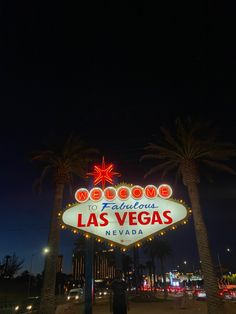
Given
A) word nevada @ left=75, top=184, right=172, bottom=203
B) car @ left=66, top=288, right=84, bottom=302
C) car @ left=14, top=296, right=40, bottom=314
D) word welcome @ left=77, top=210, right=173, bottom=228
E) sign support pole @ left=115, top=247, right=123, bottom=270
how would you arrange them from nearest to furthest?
sign support pole @ left=115, top=247, right=123, bottom=270 → word welcome @ left=77, top=210, right=173, bottom=228 → word nevada @ left=75, top=184, right=172, bottom=203 → car @ left=14, top=296, right=40, bottom=314 → car @ left=66, top=288, right=84, bottom=302

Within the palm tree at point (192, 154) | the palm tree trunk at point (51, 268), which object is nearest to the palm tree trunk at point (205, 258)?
the palm tree at point (192, 154)

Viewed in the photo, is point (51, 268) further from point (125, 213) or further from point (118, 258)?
point (125, 213)

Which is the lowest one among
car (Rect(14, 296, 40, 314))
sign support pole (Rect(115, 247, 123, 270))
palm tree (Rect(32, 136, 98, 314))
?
car (Rect(14, 296, 40, 314))

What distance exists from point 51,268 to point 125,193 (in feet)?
30.4

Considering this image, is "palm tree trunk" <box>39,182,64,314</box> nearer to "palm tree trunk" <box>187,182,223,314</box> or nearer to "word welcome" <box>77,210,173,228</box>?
"word welcome" <box>77,210,173,228</box>

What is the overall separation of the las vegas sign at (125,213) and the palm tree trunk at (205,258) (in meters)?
6.44

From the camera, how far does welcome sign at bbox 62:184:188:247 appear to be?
532 inches

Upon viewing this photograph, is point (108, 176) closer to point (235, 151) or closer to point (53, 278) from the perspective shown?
point (53, 278)

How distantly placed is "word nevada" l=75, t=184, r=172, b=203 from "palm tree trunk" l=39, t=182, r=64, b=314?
721cm

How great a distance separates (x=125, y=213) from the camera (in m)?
14.0

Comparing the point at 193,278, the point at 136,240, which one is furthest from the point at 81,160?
the point at 193,278

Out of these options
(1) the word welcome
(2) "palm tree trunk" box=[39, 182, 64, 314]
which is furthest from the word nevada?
(2) "palm tree trunk" box=[39, 182, 64, 314]

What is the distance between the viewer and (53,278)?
20000 millimetres

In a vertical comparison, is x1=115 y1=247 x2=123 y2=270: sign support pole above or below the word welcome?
below
